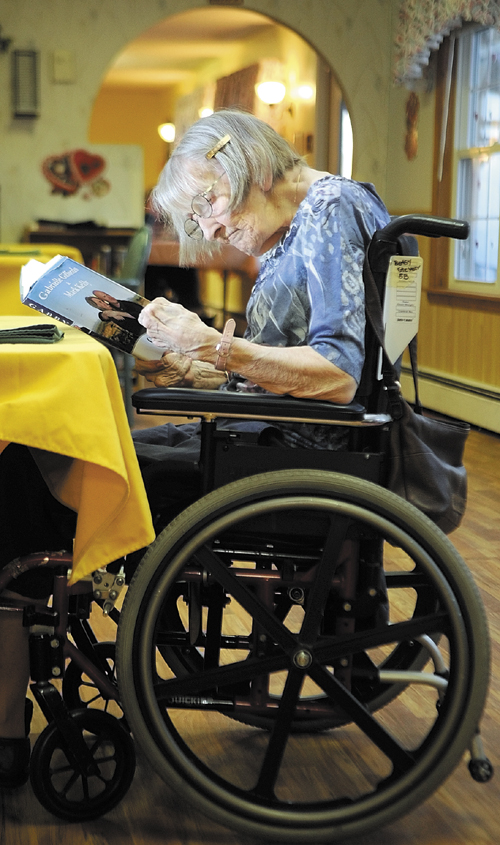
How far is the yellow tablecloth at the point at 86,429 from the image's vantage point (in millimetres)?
1171

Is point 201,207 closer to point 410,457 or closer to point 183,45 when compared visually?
point 410,457

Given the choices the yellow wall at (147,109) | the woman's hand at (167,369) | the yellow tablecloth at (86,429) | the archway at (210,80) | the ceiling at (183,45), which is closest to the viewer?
the yellow tablecloth at (86,429)

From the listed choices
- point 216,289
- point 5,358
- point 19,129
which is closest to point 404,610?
point 5,358

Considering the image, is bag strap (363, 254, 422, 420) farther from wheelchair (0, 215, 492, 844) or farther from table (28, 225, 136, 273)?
table (28, 225, 136, 273)

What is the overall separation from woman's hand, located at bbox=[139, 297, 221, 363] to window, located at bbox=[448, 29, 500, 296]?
153 inches

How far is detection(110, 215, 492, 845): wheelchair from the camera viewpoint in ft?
3.91

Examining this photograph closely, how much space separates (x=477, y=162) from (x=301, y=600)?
4.46 m

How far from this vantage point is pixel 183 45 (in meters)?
10.5

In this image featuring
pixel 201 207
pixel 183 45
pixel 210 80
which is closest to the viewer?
pixel 201 207

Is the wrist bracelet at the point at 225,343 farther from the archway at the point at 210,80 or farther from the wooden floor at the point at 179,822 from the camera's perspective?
the archway at the point at 210,80

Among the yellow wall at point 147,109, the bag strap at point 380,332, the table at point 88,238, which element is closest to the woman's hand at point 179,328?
the bag strap at point 380,332

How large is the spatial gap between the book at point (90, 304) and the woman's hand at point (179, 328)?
2 centimetres

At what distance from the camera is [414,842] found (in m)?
1.32

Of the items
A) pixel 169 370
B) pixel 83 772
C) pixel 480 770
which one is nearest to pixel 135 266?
pixel 169 370
